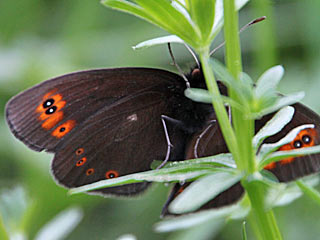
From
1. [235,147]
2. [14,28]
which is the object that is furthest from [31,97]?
[14,28]

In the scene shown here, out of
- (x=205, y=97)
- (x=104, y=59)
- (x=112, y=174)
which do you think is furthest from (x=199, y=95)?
(x=104, y=59)

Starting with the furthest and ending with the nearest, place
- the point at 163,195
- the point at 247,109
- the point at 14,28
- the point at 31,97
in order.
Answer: the point at 14,28, the point at 163,195, the point at 31,97, the point at 247,109

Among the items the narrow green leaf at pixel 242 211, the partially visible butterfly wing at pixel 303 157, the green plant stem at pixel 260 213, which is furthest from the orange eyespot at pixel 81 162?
the green plant stem at pixel 260 213

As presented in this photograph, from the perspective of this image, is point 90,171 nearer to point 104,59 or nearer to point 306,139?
point 306,139

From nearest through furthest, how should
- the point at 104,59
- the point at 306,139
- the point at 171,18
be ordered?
1. the point at 171,18
2. the point at 306,139
3. the point at 104,59

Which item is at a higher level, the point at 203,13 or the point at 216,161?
the point at 203,13

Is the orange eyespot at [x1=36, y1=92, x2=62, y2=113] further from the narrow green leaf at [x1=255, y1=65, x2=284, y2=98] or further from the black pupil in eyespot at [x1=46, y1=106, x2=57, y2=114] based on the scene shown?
the narrow green leaf at [x1=255, y1=65, x2=284, y2=98]

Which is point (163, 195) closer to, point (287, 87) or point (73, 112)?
point (287, 87)
